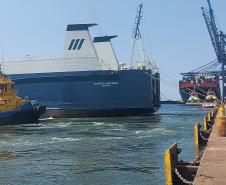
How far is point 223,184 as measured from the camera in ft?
25.5

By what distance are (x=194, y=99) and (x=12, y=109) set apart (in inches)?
3005

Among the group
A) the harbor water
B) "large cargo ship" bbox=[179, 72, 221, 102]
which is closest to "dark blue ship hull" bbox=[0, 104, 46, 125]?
the harbor water

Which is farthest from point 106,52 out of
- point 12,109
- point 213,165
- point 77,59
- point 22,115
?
point 213,165

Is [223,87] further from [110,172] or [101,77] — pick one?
[110,172]

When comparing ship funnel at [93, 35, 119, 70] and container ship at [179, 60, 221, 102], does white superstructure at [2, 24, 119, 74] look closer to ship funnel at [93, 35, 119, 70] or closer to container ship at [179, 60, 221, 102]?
ship funnel at [93, 35, 119, 70]

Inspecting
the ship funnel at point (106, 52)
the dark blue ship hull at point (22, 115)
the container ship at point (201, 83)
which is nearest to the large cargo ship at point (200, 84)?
the container ship at point (201, 83)

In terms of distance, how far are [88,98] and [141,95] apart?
6.56 m

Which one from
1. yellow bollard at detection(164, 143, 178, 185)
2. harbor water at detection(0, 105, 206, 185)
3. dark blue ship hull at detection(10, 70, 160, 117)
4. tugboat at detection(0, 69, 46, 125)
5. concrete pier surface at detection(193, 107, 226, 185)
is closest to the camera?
concrete pier surface at detection(193, 107, 226, 185)

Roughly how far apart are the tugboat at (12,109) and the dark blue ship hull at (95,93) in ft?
26.5

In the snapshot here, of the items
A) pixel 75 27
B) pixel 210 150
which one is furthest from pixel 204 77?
pixel 210 150

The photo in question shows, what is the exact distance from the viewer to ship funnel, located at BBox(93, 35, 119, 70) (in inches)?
2272

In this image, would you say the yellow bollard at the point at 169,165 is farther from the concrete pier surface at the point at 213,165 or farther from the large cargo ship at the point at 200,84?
the large cargo ship at the point at 200,84

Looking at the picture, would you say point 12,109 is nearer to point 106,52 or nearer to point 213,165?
point 106,52

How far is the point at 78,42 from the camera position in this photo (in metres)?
58.3
